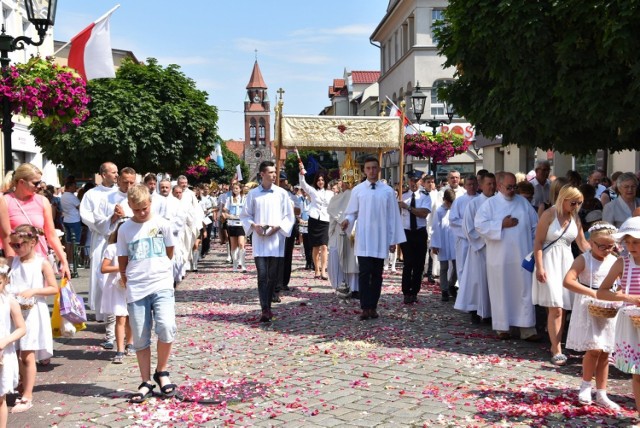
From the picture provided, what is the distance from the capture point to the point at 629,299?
18.0ft

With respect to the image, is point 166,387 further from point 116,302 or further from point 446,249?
point 446,249

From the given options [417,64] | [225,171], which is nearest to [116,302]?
[417,64]

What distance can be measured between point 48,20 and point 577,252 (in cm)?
748

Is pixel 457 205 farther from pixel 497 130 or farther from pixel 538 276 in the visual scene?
pixel 538 276

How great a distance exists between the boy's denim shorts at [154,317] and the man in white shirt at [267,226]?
12.8 feet

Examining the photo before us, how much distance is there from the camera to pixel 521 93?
352 inches

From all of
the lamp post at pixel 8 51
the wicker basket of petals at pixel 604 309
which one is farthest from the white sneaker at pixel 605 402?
the lamp post at pixel 8 51

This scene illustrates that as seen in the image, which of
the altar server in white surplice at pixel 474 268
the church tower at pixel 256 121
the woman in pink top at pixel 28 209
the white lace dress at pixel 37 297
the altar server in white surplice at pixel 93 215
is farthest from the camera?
the church tower at pixel 256 121

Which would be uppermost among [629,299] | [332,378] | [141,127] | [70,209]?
[141,127]

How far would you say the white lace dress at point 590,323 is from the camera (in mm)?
6184

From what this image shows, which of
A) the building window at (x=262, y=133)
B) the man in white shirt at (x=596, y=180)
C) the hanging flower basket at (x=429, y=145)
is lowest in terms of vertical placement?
the man in white shirt at (x=596, y=180)

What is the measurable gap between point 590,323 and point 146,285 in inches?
145

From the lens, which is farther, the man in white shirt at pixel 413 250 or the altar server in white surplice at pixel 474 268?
the man in white shirt at pixel 413 250

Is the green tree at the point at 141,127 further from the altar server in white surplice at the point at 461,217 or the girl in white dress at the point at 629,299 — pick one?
the girl in white dress at the point at 629,299
